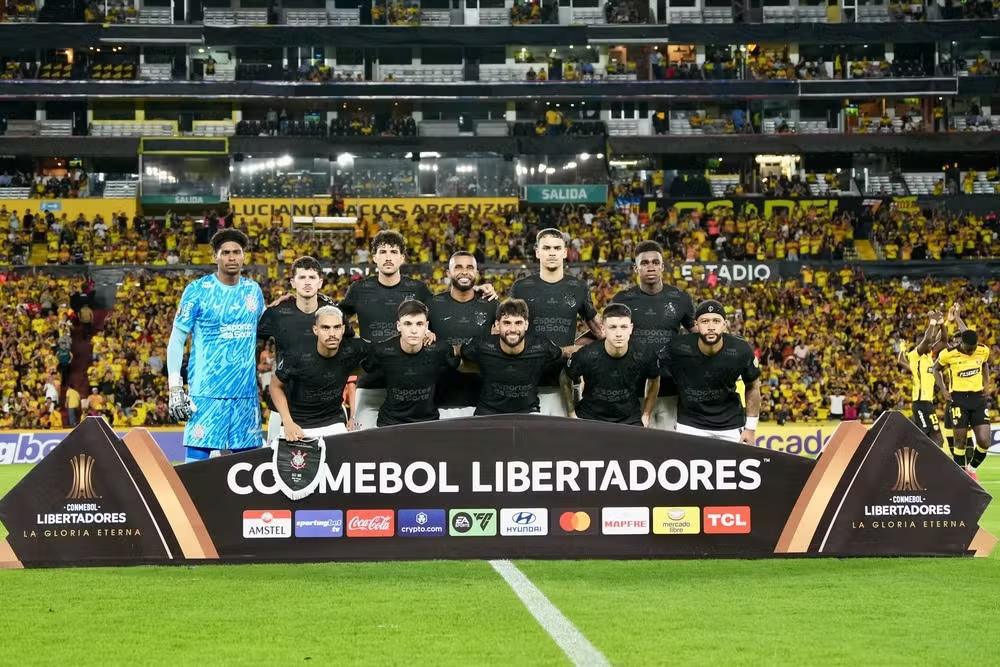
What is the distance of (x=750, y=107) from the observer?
52.4 m

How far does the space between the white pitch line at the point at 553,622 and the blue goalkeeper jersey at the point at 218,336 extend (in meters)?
2.68

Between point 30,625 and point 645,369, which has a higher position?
point 645,369

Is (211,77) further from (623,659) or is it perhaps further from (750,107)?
(623,659)

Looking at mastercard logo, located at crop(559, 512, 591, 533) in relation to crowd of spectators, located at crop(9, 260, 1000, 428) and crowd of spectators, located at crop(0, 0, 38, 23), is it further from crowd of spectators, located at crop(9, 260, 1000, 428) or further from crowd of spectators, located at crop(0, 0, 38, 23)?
crowd of spectators, located at crop(0, 0, 38, 23)

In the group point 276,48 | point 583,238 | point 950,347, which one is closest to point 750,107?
point 583,238

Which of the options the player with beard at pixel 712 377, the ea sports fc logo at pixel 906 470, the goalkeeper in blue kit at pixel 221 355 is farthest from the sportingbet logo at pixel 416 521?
the ea sports fc logo at pixel 906 470

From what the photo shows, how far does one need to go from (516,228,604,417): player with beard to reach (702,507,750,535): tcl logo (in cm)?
184

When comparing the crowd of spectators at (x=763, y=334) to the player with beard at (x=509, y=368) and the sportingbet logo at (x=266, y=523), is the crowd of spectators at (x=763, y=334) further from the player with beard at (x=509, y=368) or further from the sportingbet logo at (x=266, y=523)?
the sportingbet logo at (x=266, y=523)

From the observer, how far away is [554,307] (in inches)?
435

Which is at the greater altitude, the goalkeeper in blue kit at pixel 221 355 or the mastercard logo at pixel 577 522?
the goalkeeper in blue kit at pixel 221 355

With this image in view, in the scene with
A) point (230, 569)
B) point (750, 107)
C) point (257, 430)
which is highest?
point (750, 107)

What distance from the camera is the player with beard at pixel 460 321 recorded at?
1084cm

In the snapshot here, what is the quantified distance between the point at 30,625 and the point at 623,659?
3.38 meters

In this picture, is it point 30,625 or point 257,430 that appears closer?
point 30,625
